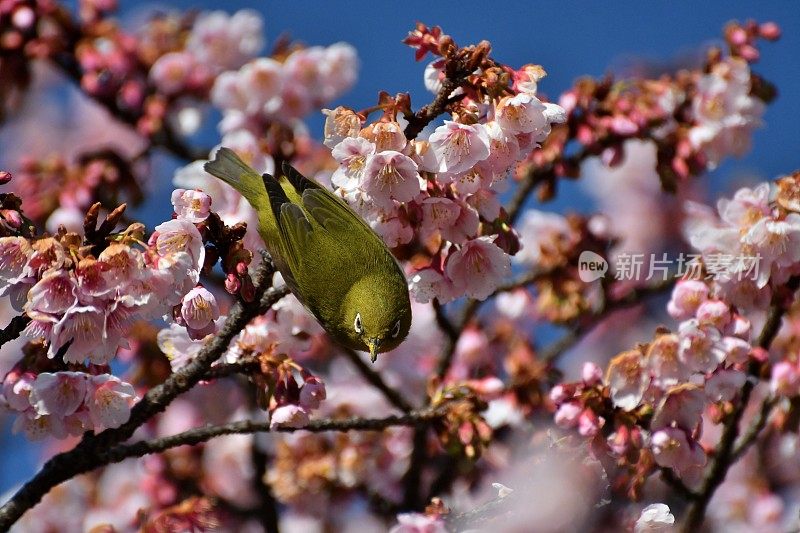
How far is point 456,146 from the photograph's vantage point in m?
2.86

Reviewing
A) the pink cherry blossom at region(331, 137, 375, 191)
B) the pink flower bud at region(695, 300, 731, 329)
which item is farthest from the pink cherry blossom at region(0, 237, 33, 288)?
the pink flower bud at region(695, 300, 731, 329)

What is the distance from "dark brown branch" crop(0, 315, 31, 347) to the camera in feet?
9.00

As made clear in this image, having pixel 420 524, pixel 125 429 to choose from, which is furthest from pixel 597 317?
pixel 125 429

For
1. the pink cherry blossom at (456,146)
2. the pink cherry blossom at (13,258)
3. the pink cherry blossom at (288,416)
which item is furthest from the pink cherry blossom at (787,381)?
the pink cherry blossom at (13,258)

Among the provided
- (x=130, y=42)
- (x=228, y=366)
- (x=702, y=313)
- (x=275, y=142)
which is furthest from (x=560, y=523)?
(x=130, y=42)

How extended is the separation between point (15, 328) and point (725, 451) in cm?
278

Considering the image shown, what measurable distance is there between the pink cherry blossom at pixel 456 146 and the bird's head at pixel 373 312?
0.84 meters

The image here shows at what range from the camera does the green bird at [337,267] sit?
3508 mm

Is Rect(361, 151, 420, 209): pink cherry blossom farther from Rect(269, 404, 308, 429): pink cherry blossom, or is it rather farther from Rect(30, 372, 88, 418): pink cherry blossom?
Rect(30, 372, 88, 418): pink cherry blossom

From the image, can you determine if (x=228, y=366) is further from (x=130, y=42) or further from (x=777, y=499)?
(x=777, y=499)

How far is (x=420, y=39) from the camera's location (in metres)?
3.05

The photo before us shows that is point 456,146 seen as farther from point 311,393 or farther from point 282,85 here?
point 282,85

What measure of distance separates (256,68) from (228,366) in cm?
282

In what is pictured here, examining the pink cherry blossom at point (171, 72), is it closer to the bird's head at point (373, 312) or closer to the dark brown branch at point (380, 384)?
the dark brown branch at point (380, 384)
